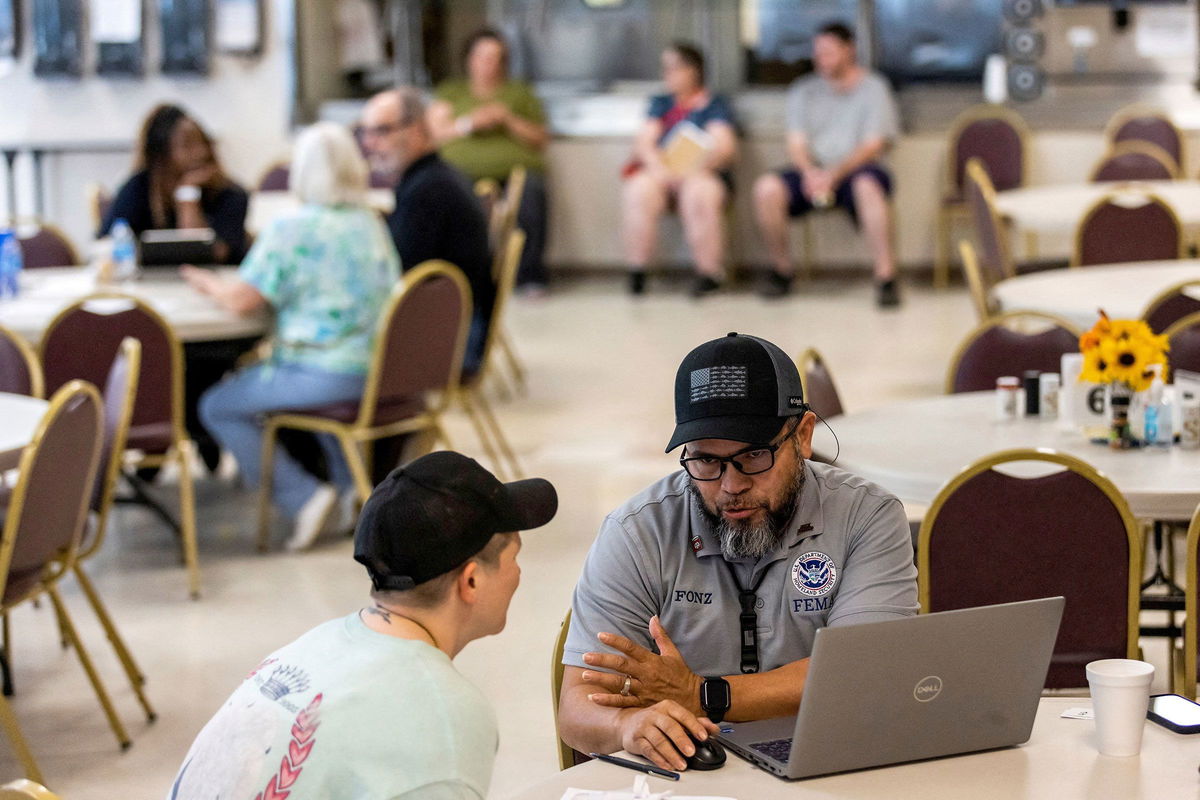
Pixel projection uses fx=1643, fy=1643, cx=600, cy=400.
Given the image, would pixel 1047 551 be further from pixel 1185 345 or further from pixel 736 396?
pixel 1185 345

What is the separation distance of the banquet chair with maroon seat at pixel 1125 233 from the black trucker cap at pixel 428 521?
5.04 metres

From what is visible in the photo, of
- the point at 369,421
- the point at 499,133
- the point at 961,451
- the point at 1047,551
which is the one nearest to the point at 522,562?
the point at 369,421

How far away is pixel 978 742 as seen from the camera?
2047 mm

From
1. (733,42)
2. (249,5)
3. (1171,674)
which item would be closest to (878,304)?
(733,42)

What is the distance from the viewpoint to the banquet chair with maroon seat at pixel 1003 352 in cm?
429

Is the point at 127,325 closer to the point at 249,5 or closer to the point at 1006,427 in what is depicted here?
the point at 1006,427

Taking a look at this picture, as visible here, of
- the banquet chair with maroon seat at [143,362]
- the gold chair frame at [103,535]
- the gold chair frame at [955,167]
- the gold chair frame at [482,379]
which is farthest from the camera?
the gold chair frame at [955,167]

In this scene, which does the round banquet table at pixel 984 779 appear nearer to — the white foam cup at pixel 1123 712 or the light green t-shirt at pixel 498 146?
the white foam cup at pixel 1123 712

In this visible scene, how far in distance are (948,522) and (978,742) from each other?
41.8 inches

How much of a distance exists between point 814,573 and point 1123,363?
1502 millimetres

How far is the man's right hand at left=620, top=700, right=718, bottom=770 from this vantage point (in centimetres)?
205

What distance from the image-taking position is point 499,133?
10391mm

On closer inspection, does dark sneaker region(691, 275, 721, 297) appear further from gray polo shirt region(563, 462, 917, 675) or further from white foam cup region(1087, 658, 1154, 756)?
white foam cup region(1087, 658, 1154, 756)

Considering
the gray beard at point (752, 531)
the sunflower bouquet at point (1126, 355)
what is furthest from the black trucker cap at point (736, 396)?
the sunflower bouquet at point (1126, 355)
